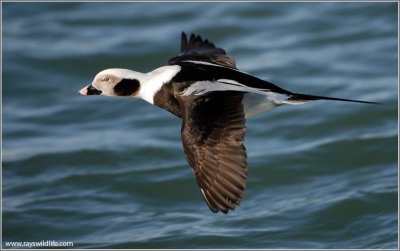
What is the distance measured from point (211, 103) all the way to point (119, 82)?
0.84 metres

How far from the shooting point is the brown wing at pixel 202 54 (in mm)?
5527

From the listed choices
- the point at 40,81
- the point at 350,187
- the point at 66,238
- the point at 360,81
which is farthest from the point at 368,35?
the point at 66,238

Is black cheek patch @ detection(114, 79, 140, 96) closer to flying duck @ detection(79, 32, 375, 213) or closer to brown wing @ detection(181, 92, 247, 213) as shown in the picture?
flying duck @ detection(79, 32, 375, 213)

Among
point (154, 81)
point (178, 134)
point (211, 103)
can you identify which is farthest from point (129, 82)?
point (178, 134)

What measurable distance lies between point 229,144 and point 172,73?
760 millimetres

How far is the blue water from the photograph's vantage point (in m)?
6.26

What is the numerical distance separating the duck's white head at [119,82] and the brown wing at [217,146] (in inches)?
23.7

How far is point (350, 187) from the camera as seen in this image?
669 cm

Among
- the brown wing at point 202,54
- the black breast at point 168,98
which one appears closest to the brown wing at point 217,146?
the black breast at point 168,98

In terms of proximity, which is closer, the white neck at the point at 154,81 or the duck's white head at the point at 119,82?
the white neck at the point at 154,81

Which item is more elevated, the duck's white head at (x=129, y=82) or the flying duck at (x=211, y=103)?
the duck's white head at (x=129, y=82)

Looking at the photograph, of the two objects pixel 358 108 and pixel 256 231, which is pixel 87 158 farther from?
pixel 358 108

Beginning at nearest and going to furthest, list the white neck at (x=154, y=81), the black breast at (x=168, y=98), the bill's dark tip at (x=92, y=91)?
the black breast at (x=168, y=98)
the white neck at (x=154, y=81)
the bill's dark tip at (x=92, y=91)

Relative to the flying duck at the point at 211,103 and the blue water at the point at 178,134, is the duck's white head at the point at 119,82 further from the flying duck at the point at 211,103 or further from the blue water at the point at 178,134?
the blue water at the point at 178,134
